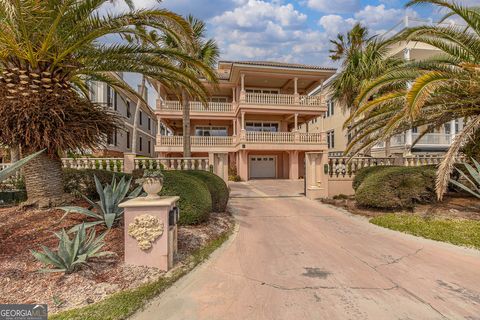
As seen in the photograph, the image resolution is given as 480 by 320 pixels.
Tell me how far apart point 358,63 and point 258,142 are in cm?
831

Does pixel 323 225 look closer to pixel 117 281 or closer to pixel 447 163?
pixel 447 163

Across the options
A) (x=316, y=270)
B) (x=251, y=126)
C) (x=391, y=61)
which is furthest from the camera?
(x=251, y=126)

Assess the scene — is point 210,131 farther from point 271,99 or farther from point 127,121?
point 127,121

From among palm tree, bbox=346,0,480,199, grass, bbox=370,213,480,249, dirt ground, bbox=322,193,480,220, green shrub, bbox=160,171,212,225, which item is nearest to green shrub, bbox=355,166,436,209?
dirt ground, bbox=322,193,480,220

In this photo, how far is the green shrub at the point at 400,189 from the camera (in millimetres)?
7261

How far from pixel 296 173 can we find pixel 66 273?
17677 mm

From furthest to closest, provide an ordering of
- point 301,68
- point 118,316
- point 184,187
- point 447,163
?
point 301,68
point 447,163
point 184,187
point 118,316

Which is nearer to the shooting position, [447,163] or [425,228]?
[425,228]

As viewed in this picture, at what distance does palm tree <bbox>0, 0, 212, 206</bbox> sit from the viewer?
4.90 m

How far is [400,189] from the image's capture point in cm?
733

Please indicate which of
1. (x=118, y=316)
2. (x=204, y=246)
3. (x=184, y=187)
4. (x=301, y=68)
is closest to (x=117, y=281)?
(x=118, y=316)

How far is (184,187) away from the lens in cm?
550

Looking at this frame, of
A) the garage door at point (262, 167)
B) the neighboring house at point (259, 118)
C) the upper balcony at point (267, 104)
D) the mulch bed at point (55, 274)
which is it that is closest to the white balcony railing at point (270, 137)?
the neighboring house at point (259, 118)

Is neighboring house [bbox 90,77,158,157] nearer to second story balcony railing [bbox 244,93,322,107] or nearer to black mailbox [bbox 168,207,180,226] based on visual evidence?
second story balcony railing [bbox 244,93,322,107]
